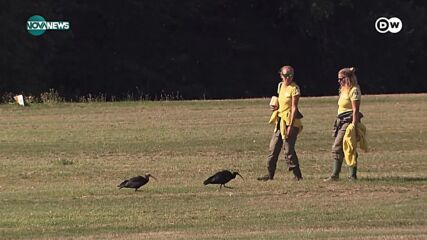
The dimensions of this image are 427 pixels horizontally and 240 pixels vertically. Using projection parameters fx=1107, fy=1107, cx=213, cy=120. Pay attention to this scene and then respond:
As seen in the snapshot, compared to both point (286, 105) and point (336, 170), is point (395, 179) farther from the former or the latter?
point (286, 105)

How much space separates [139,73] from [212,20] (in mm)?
6767

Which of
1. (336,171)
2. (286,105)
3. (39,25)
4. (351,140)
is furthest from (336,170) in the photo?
(39,25)

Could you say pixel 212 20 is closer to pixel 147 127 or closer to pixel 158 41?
pixel 158 41

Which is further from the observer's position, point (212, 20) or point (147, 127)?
point (212, 20)

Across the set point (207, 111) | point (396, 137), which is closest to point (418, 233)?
point (396, 137)

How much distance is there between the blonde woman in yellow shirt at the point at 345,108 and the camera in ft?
54.4

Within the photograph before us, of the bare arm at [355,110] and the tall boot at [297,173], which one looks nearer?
the bare arm at [355,110]

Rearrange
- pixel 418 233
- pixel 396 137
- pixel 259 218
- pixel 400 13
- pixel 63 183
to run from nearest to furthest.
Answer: pixel 418 233 → pixel 259 218 → pixel 63 183 → pixel 396 137 → pixel 400 13

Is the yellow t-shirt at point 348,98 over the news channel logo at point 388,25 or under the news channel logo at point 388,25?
over

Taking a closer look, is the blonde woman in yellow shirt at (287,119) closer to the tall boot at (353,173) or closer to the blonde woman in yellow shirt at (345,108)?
the blonde woman in yellow shirt at (345,108)

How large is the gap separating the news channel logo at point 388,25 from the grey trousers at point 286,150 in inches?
1815

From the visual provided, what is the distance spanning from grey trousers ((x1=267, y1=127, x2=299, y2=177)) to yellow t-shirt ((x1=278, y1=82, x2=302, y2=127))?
0.61 ft

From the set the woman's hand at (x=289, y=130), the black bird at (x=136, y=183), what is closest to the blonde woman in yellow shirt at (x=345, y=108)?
the woman's hand at (x=289, y=130)

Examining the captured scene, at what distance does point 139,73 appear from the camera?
194 feet
